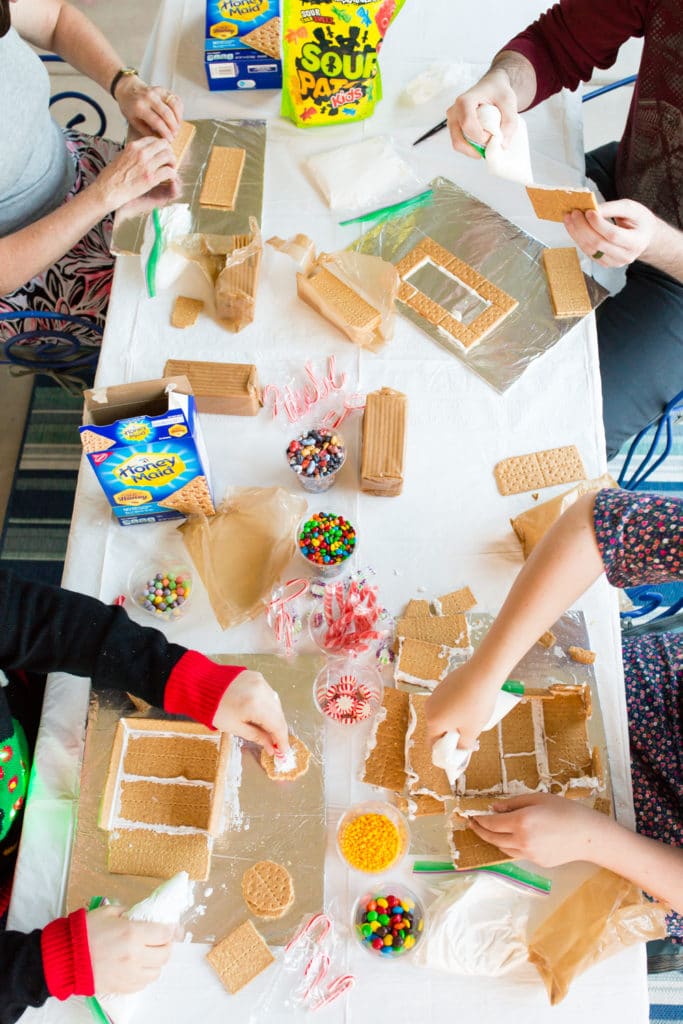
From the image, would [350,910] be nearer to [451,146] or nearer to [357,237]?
[357,237]

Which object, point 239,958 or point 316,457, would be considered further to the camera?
point 316,457

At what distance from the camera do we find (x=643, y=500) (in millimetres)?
1161

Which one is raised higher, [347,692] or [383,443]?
[383,443]

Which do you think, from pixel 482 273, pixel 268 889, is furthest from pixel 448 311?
pixel 268 889

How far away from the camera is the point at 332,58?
1614mm

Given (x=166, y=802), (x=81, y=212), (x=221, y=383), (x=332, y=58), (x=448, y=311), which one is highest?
(x=332, y=58)

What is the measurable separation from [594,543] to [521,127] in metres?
0.90

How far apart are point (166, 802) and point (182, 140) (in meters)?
1.35

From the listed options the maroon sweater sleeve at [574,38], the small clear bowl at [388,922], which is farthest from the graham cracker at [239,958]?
the maroon sweater sleeve at [574,38]

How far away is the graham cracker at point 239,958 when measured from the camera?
1.11 metres

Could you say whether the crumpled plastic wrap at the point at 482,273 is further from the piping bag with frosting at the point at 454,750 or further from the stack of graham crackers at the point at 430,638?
the piping bag with frosting at the point at 454,750

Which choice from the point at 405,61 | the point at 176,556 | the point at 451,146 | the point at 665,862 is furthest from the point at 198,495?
the point at 405,61

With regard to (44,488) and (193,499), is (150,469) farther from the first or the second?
(44,488)

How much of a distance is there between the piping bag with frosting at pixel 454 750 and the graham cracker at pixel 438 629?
0.12m
